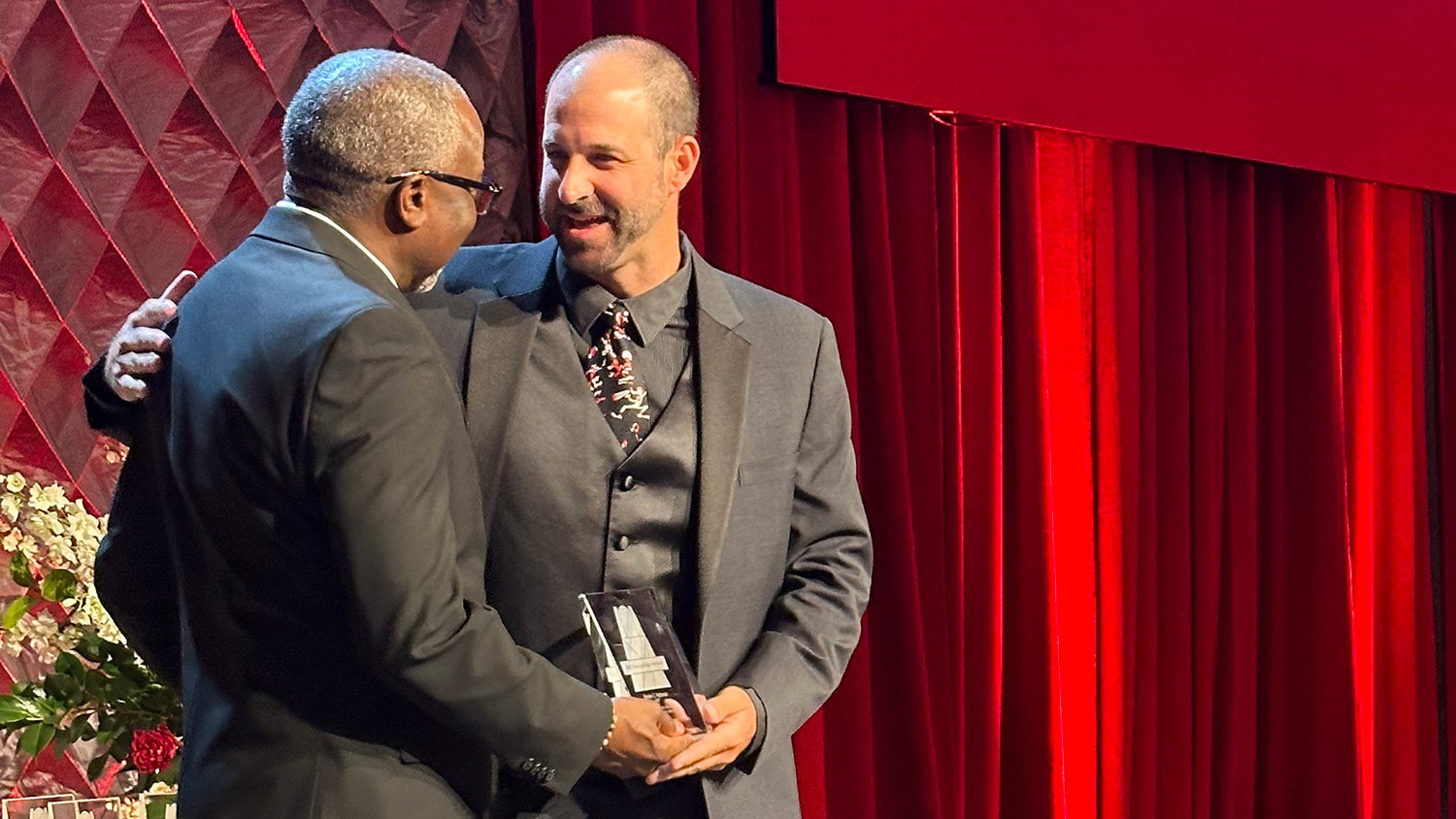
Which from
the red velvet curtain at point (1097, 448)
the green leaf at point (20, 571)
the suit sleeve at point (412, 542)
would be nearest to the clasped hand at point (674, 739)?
the suit sleeve at point (412, 542)

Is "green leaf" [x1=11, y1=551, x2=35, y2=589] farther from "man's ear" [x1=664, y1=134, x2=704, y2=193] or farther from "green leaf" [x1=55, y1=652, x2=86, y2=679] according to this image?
"man's ear" [x1=664, y1=134, x2=704, y2=193]

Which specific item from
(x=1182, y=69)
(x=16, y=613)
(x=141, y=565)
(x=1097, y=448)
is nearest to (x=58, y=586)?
(x=16, y=613)

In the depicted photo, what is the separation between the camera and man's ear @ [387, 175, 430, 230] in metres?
1.45

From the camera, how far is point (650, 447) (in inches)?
69.7

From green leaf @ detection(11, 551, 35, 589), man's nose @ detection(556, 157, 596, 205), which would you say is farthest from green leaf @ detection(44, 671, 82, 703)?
man's nose @ detection(556, 157, 596, 205)

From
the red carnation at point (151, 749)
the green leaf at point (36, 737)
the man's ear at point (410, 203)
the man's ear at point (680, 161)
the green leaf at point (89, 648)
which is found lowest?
the red carnation at point (151, 749)

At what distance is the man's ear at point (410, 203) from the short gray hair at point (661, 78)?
45cm

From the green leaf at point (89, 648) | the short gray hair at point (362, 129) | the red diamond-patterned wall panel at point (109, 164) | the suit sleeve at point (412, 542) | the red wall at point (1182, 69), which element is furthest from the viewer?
the red wall at point (1182, 69)

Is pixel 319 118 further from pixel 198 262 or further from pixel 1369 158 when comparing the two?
pixel 1369 158

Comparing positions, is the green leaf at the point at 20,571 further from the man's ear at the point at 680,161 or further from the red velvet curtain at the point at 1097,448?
the red velvet curtain at the point at 1097,448

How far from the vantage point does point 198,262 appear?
2.52m

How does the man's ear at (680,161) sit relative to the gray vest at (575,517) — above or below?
above

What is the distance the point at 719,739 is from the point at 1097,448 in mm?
2102

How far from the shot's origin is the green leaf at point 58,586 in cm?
186
